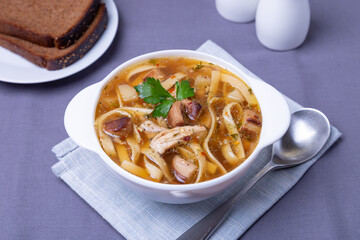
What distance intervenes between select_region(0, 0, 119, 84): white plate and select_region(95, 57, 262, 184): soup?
0.93 m

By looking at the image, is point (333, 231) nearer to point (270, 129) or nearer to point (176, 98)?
point (270, 129)

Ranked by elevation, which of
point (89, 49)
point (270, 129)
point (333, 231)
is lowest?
point (333, 231)

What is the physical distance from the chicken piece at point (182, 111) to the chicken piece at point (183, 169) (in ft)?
0.76

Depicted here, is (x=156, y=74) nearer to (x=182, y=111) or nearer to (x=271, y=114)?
(x=182, y=111)

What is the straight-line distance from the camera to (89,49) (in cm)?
377

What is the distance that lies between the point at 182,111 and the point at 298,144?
0.94 m

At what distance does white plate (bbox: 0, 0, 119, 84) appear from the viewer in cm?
351

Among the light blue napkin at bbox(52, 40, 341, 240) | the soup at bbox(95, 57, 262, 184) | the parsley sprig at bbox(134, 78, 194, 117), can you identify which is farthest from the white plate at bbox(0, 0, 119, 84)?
the parsley sprig at bbox(134, 78, 194, 117)

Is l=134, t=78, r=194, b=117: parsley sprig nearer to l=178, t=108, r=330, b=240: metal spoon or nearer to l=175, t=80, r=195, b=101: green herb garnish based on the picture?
l=175, t=80, r=195, b=101: green herb garnish

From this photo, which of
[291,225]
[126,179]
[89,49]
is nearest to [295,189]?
[291,225]

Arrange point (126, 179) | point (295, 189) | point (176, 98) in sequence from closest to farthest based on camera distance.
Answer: point (126, 179) → point (176, 98) → point (295, 189)

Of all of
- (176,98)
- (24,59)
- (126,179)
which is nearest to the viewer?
(126,179)

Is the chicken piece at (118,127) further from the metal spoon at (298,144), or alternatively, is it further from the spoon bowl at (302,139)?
the spoon bowl at (302,139)

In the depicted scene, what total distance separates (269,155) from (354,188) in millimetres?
619
